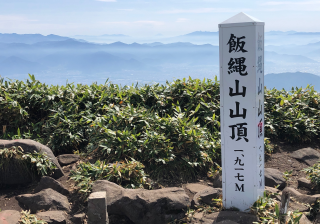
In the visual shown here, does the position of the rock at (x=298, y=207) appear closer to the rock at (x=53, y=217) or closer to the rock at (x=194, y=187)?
the rock at (x=194, y=187)

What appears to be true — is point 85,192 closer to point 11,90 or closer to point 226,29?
point 226,29

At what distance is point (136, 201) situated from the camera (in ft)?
12.4

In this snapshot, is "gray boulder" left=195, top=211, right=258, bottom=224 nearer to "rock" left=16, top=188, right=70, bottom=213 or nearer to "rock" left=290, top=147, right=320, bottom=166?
"rock" left=16, top=188, right=70, bottom=213

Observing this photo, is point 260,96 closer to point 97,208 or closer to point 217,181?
point 217,181

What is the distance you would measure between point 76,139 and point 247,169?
344cm

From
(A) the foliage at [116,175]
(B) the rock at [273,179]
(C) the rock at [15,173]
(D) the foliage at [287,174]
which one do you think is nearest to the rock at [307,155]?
(D) the foliage at [287,174]

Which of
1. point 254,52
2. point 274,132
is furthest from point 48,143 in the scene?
point 274,132

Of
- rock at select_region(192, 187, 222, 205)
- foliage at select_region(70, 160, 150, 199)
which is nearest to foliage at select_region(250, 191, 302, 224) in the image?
rock at select_region(192, 187, 222, 205)

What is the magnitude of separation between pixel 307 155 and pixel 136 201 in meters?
3.96

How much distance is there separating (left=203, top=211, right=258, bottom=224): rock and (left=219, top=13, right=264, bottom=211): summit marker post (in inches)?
6.2

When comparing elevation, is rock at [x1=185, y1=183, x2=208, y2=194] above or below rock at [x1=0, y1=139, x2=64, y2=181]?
below

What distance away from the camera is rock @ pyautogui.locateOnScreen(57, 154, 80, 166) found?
537 cm

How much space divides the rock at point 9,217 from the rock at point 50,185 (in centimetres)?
55

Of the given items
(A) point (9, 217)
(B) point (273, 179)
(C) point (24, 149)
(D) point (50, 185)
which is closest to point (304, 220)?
(B) point (273, 179)
